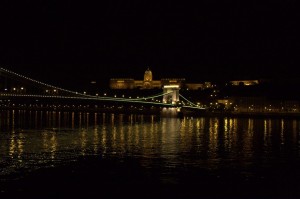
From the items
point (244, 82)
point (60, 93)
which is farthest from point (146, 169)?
point (244, 82)

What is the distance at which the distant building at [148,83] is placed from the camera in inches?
3130

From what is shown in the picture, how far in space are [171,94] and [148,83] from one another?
28663 millimetres

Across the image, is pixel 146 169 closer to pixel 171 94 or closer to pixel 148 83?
pixel 171 94

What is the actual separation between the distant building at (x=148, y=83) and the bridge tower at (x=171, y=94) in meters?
21.5

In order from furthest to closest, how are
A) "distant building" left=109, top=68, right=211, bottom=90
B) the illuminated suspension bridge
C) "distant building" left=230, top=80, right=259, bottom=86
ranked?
1. "distant building" left=109, top=68, right=211, bottom=90
2. "distant building" left=230, top=80, right=259, bottom=86
3. the illuminated suspension bridge

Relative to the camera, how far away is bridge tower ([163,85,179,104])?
176 ft

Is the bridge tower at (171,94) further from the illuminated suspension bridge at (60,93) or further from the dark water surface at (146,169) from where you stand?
the dark water surface at (146,169)

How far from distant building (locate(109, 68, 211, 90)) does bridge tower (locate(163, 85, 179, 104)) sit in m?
21.5

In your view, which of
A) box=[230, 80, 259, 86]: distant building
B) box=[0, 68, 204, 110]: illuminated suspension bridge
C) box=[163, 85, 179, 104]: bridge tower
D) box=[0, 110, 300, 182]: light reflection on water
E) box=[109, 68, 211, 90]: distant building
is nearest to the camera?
box=[0, 110, 300, 182]: light reflection on water

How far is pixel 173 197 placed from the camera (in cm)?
981

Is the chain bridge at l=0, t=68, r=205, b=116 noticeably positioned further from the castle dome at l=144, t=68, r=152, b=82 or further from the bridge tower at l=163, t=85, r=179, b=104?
the castle dome at l=144, t=68, r=152, b=82

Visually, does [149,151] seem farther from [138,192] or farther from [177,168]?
[138,192]

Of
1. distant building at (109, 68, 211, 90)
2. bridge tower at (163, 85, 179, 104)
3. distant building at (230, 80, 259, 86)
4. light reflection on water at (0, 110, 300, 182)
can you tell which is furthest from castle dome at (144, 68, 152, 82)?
light reflection on water at (0, 110, 300, 182)

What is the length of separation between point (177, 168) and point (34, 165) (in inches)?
119
